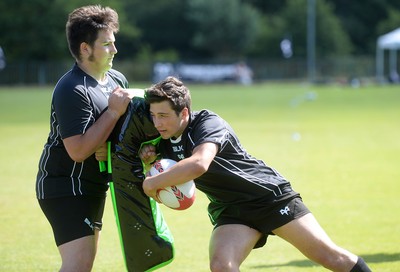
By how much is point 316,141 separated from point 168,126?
1429 cm

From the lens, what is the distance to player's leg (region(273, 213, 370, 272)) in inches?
221

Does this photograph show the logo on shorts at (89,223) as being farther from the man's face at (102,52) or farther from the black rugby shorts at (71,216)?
the man's face at (102,52)

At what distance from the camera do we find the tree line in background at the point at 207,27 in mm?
65875

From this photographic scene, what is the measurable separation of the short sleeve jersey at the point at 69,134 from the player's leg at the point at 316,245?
146 centimetres

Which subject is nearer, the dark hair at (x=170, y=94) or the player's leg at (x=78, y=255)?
the dark hair at (x=170, y=94)

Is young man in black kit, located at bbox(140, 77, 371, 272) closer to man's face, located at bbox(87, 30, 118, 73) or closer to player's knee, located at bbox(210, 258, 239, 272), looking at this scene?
player's knee, located at bbox(210, 258, 239, 272)

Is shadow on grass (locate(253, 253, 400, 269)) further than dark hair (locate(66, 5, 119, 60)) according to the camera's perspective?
Yes

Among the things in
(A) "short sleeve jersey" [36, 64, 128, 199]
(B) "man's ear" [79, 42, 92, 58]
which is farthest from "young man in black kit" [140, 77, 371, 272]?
(B) "man's ear" [79, 42, 92, 58]

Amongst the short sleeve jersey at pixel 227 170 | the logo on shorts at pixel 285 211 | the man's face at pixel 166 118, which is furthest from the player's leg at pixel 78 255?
the logo on shorts at pixel 285 211

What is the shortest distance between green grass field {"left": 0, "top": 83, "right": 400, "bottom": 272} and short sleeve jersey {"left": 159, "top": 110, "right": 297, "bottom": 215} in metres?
2.24

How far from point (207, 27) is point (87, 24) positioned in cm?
6772

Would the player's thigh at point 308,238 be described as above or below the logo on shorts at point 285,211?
below

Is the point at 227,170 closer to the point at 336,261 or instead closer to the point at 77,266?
the point at 336,261

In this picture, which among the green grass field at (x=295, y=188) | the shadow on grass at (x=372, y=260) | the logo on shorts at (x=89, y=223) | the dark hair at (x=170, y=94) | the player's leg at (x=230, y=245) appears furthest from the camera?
the green grass field at (x=295, y=188)
